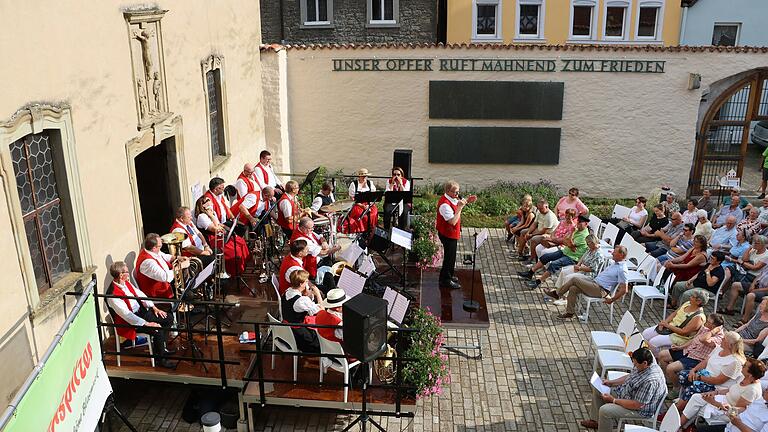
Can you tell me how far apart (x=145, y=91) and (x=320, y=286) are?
3.81 metres

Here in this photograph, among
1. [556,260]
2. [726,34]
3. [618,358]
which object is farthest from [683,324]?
[726,34]

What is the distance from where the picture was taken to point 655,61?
15477mm

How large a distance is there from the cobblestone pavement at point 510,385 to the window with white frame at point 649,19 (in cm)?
1268

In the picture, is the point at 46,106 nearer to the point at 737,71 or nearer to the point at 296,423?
the point at 296,423

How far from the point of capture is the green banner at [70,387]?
4.77 meters

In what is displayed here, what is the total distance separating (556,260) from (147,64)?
739cm

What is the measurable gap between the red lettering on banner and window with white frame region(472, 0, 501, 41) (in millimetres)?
16457

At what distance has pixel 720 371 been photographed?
7137 mm

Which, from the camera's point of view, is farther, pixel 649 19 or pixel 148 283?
pixel 649 19

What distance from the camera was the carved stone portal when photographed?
9.01 meters

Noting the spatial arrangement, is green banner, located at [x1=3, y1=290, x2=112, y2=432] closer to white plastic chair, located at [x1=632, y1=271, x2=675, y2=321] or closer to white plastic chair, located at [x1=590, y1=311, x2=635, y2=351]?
white plastic chair, located at [x1=590, y1=311, x2=635, y2=351]

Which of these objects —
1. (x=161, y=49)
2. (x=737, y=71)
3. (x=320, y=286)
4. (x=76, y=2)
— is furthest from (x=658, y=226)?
(x=76, y=2)

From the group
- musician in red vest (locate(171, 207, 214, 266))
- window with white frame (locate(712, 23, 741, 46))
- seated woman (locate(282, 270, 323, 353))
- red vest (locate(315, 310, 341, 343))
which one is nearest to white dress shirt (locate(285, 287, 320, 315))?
seated woman (locate(282, 270, 323, 353))

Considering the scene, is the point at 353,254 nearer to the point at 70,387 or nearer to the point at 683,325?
the point at 683,325
